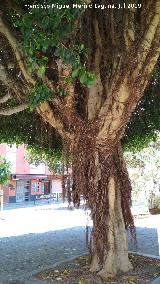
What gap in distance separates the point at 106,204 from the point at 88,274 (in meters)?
1.38

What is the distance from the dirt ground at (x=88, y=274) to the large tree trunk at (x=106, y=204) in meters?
0.23

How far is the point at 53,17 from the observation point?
5.07 m

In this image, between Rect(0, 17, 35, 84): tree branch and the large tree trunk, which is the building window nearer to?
the large tree trunk

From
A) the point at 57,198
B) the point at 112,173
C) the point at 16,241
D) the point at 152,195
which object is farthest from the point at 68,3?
the point at 57,198

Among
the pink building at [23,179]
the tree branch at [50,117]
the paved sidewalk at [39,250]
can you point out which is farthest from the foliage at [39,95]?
the pink building at [23,179]

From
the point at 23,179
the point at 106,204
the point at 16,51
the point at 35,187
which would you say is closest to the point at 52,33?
the point at 16,51

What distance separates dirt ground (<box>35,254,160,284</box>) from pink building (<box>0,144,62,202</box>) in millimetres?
29949

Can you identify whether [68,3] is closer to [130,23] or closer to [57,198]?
[130,23]

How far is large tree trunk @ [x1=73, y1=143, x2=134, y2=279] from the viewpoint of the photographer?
7309mm

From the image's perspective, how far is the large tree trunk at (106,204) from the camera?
7309mm

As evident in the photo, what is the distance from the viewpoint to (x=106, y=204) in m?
7.61

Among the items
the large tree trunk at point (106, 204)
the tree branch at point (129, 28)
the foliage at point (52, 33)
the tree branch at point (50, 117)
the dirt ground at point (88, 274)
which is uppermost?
the tree branch at point (129, 28)

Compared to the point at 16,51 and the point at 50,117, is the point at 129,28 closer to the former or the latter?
the point at 16,51

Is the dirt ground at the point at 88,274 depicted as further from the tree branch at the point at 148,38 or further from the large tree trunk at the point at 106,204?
the tree branch at the point at 148,38
